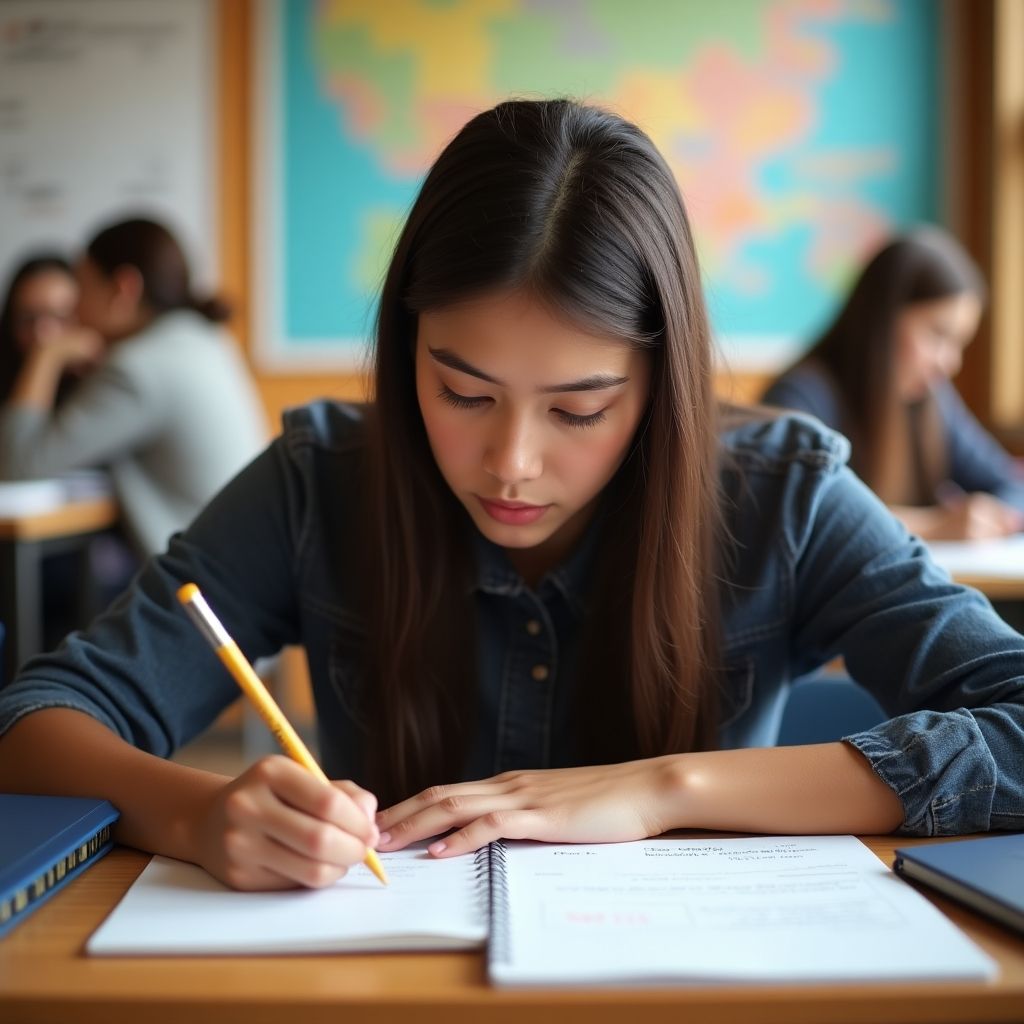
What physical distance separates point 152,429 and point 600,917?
98.7 inches

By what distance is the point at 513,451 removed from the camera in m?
0.98

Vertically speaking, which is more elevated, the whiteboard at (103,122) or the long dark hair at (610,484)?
the whiteboard at (103,122)

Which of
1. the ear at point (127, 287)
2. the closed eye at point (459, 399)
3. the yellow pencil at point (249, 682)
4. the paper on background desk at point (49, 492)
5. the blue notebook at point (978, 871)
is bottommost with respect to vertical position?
the paper on background desk at point (49, 492)

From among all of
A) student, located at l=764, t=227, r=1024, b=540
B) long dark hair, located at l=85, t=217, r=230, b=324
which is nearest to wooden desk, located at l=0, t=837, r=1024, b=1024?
student, located at l=764, t=227, r=1024, b=540

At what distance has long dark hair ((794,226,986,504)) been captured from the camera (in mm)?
2764

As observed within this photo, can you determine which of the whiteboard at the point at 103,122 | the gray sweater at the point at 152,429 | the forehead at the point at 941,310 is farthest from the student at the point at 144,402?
the forehead at the point at 941,310

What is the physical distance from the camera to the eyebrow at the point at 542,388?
97cm

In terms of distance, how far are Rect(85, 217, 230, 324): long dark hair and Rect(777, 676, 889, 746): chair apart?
2.28 metres

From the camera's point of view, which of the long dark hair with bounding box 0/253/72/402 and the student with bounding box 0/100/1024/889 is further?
the long dark hair with bounding box 0/253/72/402

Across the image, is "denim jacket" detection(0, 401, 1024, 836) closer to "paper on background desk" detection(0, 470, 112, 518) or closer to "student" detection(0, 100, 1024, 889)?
"student" detection(0, 100, 1024, 889)

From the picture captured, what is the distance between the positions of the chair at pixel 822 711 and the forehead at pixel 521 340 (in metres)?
0.43

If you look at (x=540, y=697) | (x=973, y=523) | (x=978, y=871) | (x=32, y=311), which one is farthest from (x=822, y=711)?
(x=32, y=311)

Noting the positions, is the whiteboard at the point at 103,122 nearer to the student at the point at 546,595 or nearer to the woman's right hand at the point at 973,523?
the woman's right hand at the point at 973,523

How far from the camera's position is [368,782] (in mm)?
1144
